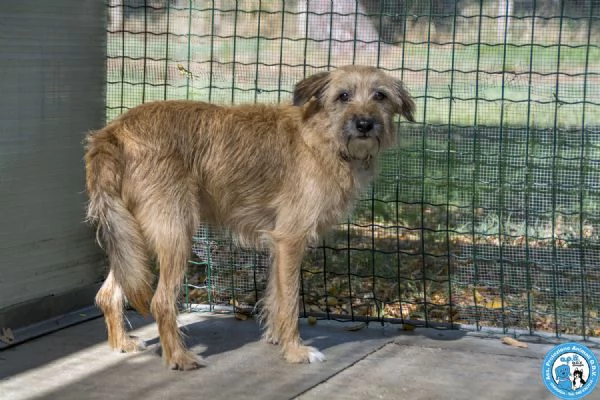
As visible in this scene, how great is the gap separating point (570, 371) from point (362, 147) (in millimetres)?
1850

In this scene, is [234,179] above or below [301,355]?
above

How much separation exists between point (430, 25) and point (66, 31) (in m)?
2.66

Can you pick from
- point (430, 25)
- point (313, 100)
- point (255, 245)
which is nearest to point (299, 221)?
point (255, 245)

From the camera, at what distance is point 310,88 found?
5645mm

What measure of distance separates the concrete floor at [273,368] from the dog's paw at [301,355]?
0.06 m

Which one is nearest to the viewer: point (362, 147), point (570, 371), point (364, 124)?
point (570, 371)

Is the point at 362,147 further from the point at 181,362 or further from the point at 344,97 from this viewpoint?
the point at 181,362

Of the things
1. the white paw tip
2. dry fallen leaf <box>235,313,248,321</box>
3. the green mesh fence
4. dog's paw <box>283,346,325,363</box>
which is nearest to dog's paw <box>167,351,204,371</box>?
dog's paw <box>283,346,325,363</box>

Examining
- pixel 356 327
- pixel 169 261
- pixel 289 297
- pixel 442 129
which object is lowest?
pixel 356 327

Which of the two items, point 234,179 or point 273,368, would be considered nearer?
point 273,368

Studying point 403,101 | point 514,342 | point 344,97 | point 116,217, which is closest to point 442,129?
point 403,101

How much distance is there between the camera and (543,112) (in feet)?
24.7

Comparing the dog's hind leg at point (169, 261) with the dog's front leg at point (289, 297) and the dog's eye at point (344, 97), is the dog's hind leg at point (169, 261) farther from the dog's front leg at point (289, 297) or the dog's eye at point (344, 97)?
the dog's eye at point (344, 97)

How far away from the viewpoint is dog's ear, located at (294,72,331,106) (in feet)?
18.5
